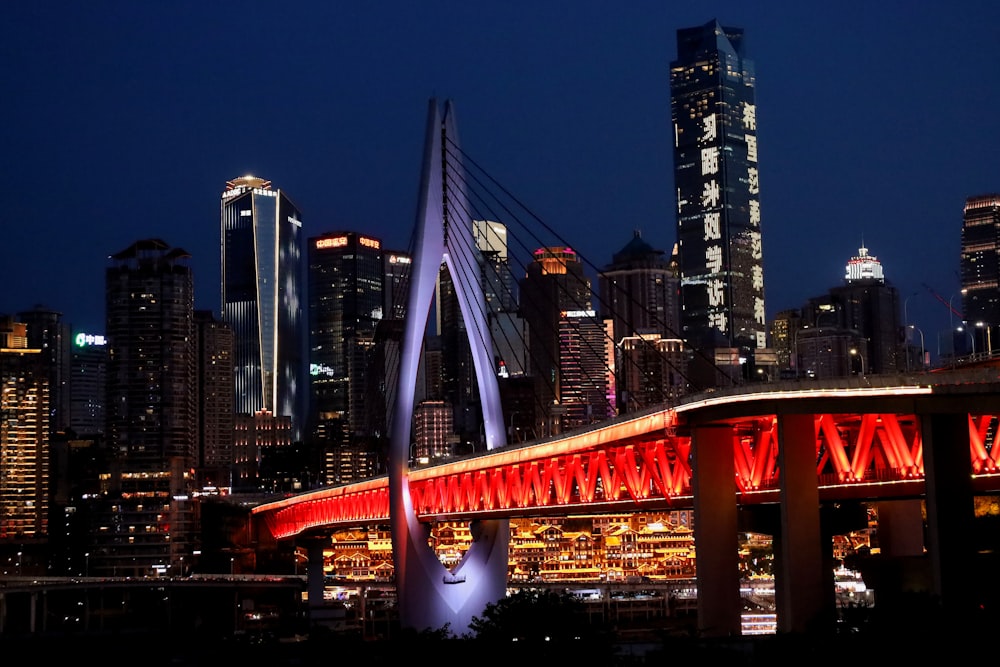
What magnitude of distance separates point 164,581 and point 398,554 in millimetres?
54544

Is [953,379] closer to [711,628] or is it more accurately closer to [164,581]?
[711,628]

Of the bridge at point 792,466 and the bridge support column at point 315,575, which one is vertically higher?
the bridge at point 792,466

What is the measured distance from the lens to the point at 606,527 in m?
143

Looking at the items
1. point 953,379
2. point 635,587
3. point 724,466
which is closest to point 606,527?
point 635,587

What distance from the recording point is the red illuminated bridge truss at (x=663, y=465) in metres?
42.2

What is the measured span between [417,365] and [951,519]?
2764 centimetres

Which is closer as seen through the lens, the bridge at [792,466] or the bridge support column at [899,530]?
the bridge at [792,466]

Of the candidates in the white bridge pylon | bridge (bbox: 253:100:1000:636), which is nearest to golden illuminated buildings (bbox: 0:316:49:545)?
bridge (bbox: 253:100:1000:636)

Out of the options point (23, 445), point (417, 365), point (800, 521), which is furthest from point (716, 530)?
point (23, 445)

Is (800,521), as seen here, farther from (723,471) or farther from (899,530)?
(899,530)

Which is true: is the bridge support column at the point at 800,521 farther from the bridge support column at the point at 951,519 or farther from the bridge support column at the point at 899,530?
the bridge support column at the point at 899,530

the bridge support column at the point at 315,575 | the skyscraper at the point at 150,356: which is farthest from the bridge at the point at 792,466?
the skyscraper at the point at 150,356

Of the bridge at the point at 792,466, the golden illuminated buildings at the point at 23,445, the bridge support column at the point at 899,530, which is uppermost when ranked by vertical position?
the golden illuminated buildings at the point at 23,445

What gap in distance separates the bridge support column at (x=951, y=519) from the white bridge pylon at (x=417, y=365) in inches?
1032
